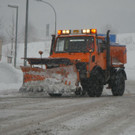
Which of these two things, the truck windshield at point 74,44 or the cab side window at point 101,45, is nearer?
the truck windshield at point 74,44

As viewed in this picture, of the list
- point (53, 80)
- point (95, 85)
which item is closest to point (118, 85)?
point (95, 85)

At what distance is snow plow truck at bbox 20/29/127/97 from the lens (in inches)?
433

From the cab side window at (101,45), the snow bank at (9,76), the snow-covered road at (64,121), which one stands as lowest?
the snow-covered road at (64,121)

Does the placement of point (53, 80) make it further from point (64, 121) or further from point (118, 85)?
point (64, 121)

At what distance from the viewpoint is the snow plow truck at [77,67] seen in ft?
36.1

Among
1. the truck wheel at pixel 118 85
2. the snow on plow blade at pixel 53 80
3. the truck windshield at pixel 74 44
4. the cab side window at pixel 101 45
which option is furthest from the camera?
the truck wheel at pixel 118 85

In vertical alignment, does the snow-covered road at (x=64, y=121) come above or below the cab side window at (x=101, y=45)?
below

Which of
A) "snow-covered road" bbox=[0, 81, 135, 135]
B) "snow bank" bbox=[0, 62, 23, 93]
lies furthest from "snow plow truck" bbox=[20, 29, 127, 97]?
"snow bank" bbox=[0, 62, 23, 93]

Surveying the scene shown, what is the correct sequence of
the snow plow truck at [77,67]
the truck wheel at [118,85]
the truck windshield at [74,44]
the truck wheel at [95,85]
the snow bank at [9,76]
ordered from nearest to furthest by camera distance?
1. the snow plow truck at [77,67]
2. the truck wheel at [95,85]
3. the truck windshield at [74,44]
4. the truck wheel at [118,85]
5. the snow bank at [9,76]

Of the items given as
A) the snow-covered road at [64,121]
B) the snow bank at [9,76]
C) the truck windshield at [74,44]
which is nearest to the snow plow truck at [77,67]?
the truck windshield at [74,44]

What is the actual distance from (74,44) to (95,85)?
164 cm

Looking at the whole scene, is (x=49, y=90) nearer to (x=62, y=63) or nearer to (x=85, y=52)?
(x=62, y=63)

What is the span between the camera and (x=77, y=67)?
443 inches

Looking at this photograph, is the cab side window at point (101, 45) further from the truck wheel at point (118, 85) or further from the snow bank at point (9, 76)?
the snow bank at point (9, 76)
